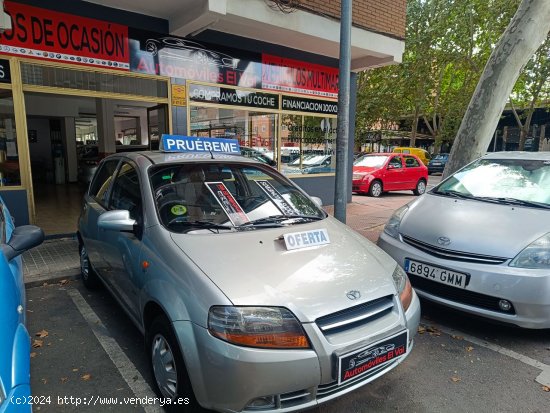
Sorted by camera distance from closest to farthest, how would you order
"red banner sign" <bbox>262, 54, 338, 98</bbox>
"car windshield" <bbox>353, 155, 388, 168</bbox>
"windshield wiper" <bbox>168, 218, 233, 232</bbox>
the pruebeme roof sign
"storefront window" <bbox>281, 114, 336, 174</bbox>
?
"windshield wiper" <bbox>168, 218, 233, 232</bbox> < the pruebeme roof sign < "red banner sign" <bbox>262, 54, 338, 98</bbox> < "storefront window" <bbox>281, 114, 336, 174</bbox> < "car windshield" <bbox>353, 155, 388, 168</bbox>

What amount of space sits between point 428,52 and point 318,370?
2315 centimetres

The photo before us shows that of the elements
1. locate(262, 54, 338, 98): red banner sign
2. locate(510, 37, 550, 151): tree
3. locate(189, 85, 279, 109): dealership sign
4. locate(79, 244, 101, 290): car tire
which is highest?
locate(510, 37, 550, 151): tree

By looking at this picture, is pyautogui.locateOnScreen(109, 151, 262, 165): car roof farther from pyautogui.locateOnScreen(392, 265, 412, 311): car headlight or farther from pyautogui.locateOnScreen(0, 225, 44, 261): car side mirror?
pyautogui.locateOnScreen(392, 265, 412, 311): car headlight

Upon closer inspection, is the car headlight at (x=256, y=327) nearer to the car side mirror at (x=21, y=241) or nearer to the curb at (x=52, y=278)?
the car side mirror at (x=21, y=241)

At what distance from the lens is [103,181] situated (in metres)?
4.00

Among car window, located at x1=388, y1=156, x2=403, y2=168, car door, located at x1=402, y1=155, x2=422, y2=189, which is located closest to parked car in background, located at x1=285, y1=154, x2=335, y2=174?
car window, located at x1=388, y1=156, x2=403, y2=168

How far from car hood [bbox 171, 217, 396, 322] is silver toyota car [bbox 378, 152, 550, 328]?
0.94 meters

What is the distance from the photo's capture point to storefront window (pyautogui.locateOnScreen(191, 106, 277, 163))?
7746 mm

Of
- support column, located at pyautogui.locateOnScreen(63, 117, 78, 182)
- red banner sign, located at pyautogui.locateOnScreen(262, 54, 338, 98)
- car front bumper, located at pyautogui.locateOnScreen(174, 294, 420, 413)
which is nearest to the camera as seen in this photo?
car front bumper, located at pyautogui.locateOnScreen(174, 294, 420, 413)

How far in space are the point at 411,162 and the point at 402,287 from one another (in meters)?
12.4

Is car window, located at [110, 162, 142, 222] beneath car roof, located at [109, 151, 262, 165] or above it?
beneath

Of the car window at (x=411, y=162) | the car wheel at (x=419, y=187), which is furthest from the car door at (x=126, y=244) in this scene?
the car wheel at (x=419, y=187)

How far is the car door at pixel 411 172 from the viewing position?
1378cm

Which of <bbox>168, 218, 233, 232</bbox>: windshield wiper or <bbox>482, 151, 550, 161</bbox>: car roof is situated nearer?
<bbox>168, 218, 233, 232</bbox>: windshield wiper
